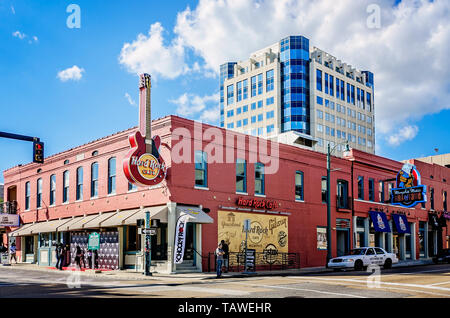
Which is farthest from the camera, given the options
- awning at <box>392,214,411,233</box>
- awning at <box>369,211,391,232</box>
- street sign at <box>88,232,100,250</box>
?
awning at <box>392,214,411,233</box>

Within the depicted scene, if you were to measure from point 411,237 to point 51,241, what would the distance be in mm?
31064

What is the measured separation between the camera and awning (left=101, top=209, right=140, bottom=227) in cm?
2711

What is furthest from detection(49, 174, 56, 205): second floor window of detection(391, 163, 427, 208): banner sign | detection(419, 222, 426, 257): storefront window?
detection(419, 222, 426, 257): storefront window

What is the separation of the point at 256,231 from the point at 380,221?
15.1 metres

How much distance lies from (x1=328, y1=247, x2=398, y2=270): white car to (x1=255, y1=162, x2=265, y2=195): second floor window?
6.10 meters

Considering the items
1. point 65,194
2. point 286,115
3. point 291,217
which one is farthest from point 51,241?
point 286,115

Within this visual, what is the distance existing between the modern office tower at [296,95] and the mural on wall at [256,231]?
179ft

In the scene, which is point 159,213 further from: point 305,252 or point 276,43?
point 276,43

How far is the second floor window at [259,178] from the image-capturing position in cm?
3115

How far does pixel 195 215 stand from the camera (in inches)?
1023

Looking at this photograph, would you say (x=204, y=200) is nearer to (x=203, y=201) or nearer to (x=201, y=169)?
(x=203, y=201)

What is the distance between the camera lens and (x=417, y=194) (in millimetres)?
40375

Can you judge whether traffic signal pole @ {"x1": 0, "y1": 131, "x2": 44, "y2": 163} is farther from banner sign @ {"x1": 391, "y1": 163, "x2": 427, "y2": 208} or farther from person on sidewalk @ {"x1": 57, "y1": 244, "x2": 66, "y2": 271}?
banner sign @ {"x1": 391, "y1": 163, "x2": 427, "y2": 208}
